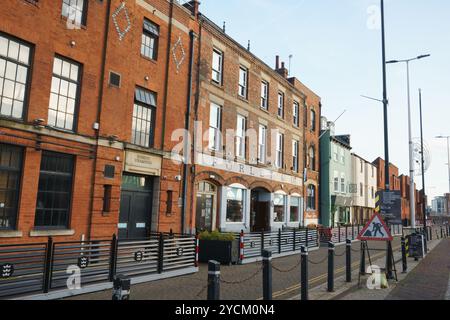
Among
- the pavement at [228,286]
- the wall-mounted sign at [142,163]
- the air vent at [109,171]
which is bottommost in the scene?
the pavement at [228,286]

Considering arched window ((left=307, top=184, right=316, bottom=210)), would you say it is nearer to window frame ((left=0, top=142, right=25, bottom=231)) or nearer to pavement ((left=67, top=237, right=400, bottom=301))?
pavement ((left=67, top=237, right=400, bottom=301))

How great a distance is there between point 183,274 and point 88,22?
9.24 meters

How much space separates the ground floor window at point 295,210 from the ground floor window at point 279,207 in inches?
56.9

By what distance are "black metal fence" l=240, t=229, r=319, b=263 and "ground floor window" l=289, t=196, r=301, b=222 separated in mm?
4751

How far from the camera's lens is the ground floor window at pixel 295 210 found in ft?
92.0

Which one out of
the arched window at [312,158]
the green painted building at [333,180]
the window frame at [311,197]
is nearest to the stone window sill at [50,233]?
the window frame at [311,197]

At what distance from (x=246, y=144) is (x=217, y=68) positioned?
4.73 m

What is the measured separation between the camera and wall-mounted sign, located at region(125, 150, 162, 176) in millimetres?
14719

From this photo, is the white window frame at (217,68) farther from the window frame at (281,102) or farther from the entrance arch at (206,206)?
the window frame at (281,102)

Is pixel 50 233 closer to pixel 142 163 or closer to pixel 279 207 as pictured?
pixel 142 163

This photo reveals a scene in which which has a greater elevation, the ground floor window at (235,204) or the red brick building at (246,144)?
the red brick building at (246,144)

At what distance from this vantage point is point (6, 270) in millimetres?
7723

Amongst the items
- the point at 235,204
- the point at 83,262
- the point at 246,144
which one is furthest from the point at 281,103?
the point at 83,262

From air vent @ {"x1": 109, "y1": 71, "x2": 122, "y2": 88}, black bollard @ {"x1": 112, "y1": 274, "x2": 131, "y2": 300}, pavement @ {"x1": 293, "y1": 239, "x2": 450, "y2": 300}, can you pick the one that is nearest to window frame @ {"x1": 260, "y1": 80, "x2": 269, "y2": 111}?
air vent @ {"x1": 109, "y1": 71, "x2": 122, "y2": 88}
